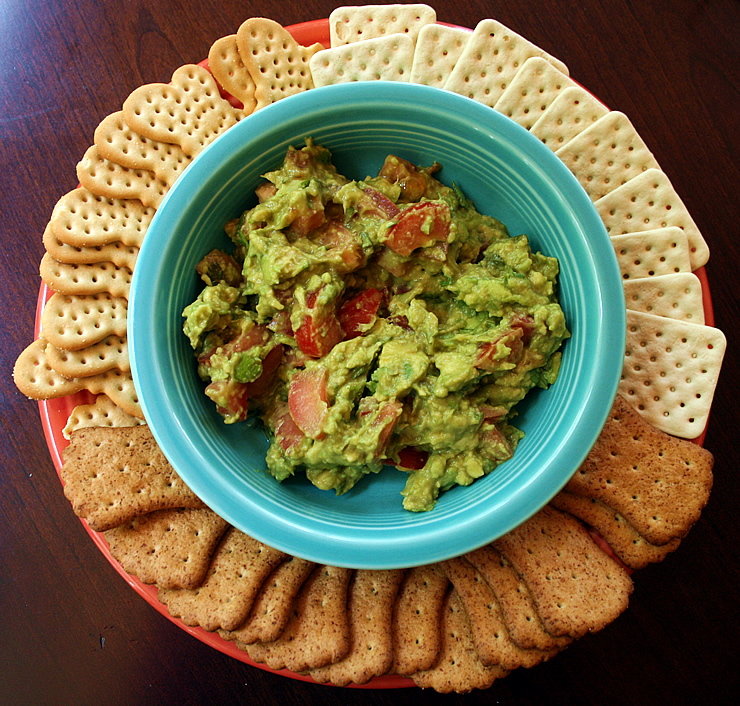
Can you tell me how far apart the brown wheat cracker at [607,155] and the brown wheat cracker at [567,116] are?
39 mm

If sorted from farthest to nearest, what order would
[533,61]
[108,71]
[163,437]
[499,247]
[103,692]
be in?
1. [103,692]
2. [108,71]
3. [533,61]
4. [499,247]
5. [163,437]

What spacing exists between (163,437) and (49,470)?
1.00m

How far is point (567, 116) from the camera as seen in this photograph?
1828mm

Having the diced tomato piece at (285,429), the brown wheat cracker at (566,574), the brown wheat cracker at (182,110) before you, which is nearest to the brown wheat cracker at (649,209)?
the brown wheat cracker at (566,574)

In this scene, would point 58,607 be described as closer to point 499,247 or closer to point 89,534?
point 89,534

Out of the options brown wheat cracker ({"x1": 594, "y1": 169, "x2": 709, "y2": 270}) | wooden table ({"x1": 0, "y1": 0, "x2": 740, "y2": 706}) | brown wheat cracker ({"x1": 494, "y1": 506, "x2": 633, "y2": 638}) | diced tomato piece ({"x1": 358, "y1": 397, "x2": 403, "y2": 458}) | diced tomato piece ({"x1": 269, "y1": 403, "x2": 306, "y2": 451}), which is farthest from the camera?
wooden table ({"x1": 0, "y1": 0, "x2": 740, "y2": 706})

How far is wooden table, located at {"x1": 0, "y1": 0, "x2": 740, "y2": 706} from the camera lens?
2.06 m

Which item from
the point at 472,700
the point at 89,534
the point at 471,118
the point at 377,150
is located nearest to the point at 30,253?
the point at 89,534

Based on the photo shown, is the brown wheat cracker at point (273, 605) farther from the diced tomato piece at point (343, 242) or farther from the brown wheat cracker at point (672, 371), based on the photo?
the brown wheat cracker at point (672, 371)

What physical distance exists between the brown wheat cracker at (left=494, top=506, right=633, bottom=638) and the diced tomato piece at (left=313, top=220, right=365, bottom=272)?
1046 mm

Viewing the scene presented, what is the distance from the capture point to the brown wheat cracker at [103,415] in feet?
6.15

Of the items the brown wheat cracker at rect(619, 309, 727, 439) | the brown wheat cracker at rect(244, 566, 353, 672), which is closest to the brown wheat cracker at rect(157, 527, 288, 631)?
the brown wheat cracker at rect(244, 566, 353, 672)

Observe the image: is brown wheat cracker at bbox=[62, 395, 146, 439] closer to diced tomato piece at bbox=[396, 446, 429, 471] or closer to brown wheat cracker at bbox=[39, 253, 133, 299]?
brown wheat cracker at bbox=[39, 253, 133, 299]

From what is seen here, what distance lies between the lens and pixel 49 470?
2.12 meters
